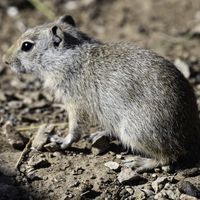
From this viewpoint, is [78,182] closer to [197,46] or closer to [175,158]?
[175,158]

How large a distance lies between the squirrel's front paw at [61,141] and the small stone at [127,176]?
937mm

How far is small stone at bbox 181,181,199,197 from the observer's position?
10.5ft

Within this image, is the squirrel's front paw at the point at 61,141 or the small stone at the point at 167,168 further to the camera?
the squirrel's front paw at the point at 61,141

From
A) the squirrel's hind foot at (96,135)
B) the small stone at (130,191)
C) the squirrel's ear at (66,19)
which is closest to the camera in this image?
the small stone at (130,191)

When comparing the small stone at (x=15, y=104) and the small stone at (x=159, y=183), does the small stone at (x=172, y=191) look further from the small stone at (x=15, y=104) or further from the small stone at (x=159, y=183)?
the small stone at (x=15, y=104)

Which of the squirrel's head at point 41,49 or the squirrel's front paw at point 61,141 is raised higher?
the squirrel's head at point 41,49

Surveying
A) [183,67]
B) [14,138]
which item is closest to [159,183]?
[14,138]

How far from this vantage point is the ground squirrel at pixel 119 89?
3584 millimetres

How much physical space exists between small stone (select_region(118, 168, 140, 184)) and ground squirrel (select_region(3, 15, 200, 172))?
0.60ft

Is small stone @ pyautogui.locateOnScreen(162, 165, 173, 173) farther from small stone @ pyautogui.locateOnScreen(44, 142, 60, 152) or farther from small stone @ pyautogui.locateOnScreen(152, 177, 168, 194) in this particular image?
small stone @ pyautogui.locateOnScreen(44, 142, 60, 152)

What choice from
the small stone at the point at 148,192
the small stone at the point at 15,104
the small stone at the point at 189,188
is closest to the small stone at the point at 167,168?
the small stone at the point at 189,188

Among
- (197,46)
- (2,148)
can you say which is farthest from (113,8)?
(2,148)

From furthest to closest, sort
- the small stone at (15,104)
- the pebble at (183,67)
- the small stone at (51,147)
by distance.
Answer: the pebble at (183,67), the small stone at (15,104), the small stone at (51,147)

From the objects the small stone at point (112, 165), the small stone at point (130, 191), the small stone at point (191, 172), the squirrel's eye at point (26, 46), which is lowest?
Answer: the small stone at point (130, 191)
